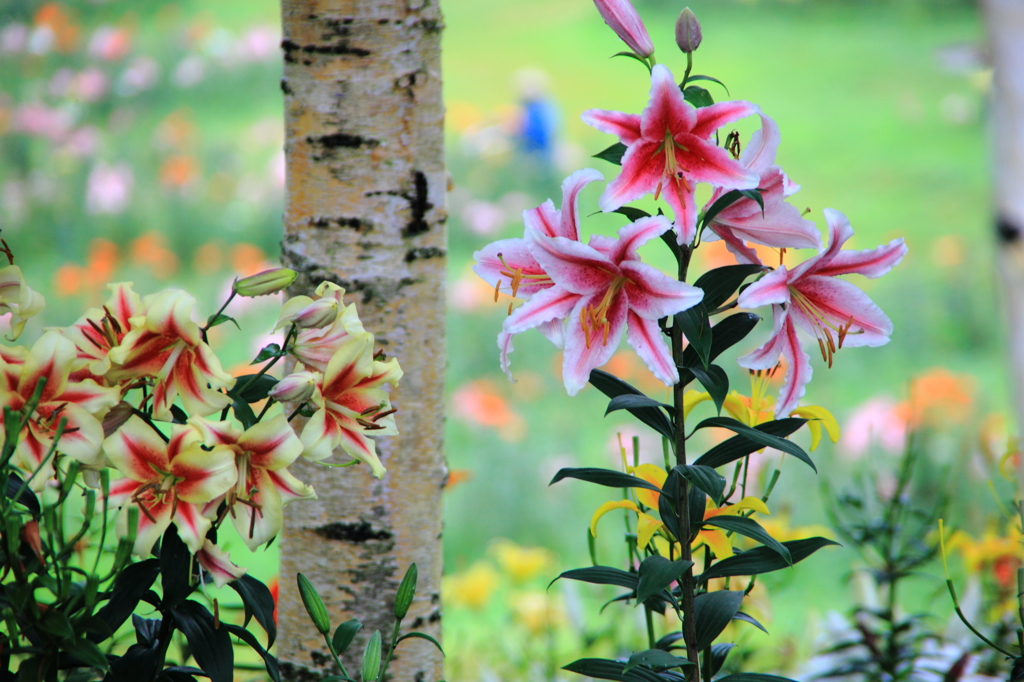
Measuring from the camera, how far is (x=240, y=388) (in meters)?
0.39

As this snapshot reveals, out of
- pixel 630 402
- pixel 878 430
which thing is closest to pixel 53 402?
pixel 630 402

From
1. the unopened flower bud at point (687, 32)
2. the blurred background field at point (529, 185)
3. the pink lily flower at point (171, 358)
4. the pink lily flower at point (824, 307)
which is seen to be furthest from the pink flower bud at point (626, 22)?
the blurred background field at point (529, 185)

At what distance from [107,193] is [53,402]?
6.19 ft

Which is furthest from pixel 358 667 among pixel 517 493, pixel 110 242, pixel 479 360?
pixel 110 242

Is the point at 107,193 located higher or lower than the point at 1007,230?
higher

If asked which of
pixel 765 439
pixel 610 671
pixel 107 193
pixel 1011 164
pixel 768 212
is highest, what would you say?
pixel 107 193

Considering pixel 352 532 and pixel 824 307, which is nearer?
pixel 824 307

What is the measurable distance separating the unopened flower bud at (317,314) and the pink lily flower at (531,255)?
8 cm

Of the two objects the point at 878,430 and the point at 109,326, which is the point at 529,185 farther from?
the point at 109,326

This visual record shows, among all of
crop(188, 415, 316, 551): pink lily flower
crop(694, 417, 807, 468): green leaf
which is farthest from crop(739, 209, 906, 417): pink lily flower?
crop(188, 415, 316, 551): pink lily flower

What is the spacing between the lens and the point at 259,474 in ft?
1.22

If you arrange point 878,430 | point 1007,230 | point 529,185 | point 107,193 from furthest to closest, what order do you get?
1. point 529,185
2. point 107,193
3. point 878,430
4. point 1007,230

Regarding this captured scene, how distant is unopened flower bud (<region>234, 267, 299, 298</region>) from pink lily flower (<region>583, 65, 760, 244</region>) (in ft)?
0.52

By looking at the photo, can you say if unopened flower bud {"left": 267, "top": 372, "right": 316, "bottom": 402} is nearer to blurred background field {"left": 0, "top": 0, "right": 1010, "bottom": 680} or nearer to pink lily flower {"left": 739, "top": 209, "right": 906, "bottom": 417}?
pink lily flower {"left": 739, "top": 209, "right": 906, "bottom": 417}
